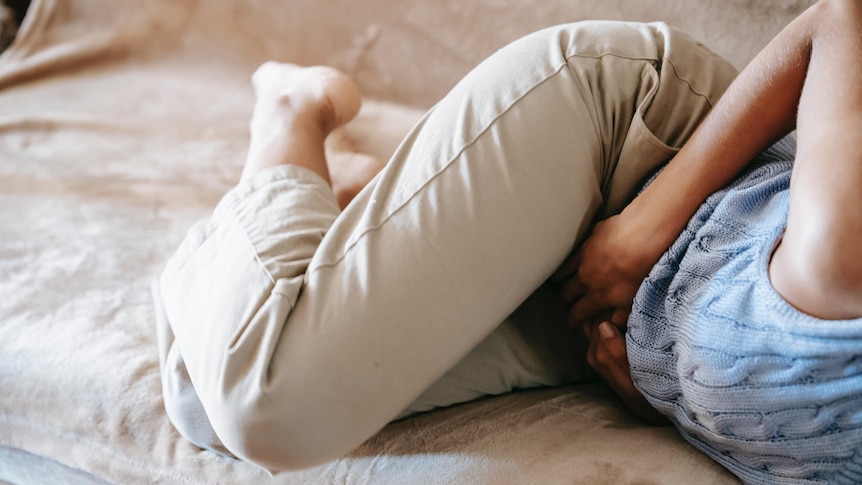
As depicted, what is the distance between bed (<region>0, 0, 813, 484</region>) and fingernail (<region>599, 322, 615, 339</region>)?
0.10 metres

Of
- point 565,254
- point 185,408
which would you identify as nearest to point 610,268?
point 565,254

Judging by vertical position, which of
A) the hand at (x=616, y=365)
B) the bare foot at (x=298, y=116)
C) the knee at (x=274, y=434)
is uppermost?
the bare foot at (x=298, y=116)

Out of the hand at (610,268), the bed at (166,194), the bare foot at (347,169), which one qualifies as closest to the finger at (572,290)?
the hand at (610,268)

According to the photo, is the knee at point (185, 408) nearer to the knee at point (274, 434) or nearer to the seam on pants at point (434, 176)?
the knee at point (274, 434)

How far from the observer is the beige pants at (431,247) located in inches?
26.5

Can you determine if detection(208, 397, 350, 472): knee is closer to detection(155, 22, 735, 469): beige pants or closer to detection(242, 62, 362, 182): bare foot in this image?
detection(155, 22, 735, 469): beige pants

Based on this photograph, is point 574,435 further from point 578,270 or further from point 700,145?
point 700,145

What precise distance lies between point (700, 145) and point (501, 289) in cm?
22

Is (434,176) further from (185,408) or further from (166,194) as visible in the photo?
(166,194)

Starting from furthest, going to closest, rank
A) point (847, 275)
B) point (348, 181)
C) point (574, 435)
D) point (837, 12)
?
point (348, 181) → point (574, 435) → point (837, 12) → point (847, 275)

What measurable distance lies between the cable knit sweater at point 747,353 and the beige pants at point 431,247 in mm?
103

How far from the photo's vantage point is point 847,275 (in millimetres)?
511

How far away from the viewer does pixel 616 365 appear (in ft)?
2.46

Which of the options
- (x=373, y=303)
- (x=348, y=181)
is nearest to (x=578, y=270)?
(x=373, y=303)
